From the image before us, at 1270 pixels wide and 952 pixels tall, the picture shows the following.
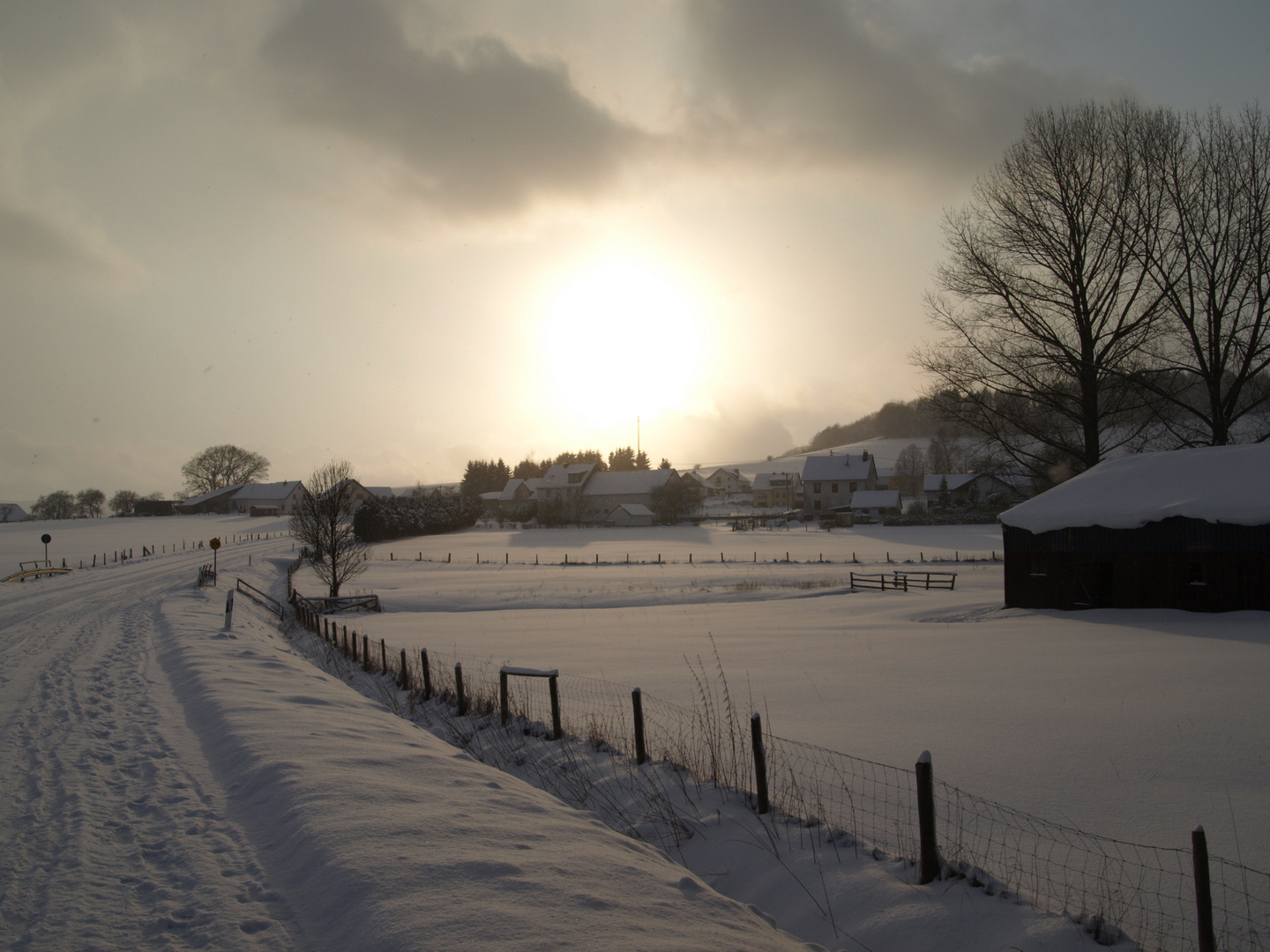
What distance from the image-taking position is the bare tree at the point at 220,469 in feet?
383

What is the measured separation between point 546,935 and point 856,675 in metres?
9.56

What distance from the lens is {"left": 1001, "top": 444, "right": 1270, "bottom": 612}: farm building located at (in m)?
18.5

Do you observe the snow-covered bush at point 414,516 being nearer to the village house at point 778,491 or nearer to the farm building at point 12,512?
the village house at point 778,491

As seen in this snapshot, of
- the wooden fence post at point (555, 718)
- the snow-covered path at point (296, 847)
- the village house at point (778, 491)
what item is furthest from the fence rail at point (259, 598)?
the village house at point (778, 491)

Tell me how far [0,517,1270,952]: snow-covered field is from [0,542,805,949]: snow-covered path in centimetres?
2

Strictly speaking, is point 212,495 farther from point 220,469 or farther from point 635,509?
point 635,509

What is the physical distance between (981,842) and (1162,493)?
19.7 m

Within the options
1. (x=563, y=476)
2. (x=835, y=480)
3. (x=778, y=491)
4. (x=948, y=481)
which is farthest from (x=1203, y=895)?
A: (x=778, y=491)

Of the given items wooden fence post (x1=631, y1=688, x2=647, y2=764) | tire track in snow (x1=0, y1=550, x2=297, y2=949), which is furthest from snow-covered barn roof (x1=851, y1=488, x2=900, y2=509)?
tire track in snow (x1=0, y1=550, x2=297, y2=949)

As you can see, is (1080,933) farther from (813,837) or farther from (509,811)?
(509,811)

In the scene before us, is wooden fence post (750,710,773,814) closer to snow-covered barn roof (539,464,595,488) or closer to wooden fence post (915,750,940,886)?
wooden fence post (915,750,940,886)

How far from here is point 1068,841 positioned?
5.51 m

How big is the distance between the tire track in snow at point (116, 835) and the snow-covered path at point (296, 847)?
0.02 metres

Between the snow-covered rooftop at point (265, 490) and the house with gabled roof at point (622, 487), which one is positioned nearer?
the house with gabled roof at point (622, 487)
